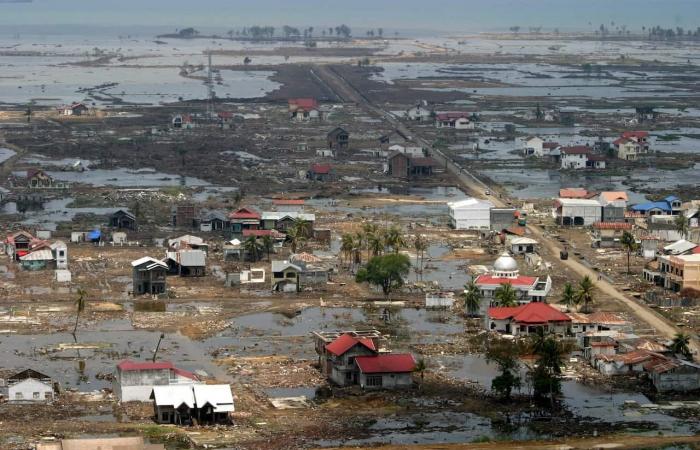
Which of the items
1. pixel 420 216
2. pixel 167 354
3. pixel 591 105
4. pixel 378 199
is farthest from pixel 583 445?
pixel 591 105

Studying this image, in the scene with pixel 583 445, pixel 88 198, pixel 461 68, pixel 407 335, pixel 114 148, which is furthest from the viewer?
pixel 461 68

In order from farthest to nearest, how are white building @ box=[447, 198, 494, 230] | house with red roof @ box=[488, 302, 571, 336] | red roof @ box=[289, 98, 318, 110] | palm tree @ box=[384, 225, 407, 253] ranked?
1. red roof @ box=[289, 98, 318, 110]
2. white building @ box=[447, 198, 494, 230]
3. palm tree @ box=[384, 225, 407, 253]
4. house with red roof @ box=[488, 302, 571, 336]

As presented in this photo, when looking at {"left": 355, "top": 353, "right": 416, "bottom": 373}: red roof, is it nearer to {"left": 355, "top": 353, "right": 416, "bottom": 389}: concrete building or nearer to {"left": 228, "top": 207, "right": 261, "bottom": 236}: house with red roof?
{"left": 355, "top": 353, "right": 416, "bottom": 389}: concrete building

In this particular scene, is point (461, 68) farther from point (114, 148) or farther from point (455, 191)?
point (455, 191)

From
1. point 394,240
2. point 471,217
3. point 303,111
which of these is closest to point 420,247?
point 394,240

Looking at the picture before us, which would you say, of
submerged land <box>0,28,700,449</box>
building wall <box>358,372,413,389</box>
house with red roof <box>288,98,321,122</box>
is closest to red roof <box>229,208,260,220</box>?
submerged land <box>0,28,700,449</box>

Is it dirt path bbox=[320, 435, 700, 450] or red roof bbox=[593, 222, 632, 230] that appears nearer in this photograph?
dirt path bbox=[320, 435, 700, 450]

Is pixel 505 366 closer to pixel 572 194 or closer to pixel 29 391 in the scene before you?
pixel 29 391
